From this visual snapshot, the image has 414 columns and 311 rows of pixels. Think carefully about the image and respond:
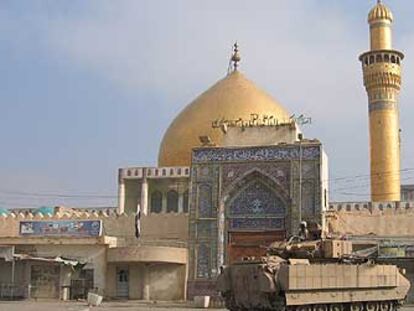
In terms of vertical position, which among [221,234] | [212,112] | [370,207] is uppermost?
[212,112]

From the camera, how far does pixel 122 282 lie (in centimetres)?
2803

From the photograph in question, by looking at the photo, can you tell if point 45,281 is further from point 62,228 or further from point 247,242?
point 247,242

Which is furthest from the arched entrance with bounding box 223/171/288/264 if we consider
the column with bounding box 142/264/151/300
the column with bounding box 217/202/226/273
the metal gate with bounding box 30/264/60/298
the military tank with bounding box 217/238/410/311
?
the military tank with bounding box 217/238/410/311

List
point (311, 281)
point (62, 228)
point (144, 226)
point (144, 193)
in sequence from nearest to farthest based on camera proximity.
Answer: point (311, 281)
point (62, 228)
point (144, 226)
point (144, 193)

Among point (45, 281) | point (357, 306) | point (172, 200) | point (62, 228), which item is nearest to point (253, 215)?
point (62, 228)

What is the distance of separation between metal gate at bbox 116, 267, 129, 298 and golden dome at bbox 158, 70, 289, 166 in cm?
1015

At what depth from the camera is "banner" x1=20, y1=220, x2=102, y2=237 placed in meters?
28.8

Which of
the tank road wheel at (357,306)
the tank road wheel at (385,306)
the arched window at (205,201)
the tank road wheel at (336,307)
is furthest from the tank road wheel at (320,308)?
the arched window at (205,201)

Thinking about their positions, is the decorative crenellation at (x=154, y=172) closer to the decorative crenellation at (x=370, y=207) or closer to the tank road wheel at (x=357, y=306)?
the decorative crenellation at (x=370, y=207)

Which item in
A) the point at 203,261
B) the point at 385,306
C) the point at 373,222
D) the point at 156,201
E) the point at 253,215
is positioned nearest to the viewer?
the point at 385,306

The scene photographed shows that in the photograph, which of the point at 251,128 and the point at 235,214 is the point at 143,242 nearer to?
the point at 235,214

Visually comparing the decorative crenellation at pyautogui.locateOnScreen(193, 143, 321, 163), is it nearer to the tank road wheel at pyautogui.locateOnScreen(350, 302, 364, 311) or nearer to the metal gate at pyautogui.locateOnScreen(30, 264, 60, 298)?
the metal gate at pyautogui.locateOnScreen(30, 264, 60, 298)

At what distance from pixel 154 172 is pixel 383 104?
1258cm

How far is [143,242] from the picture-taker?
1164 inches
